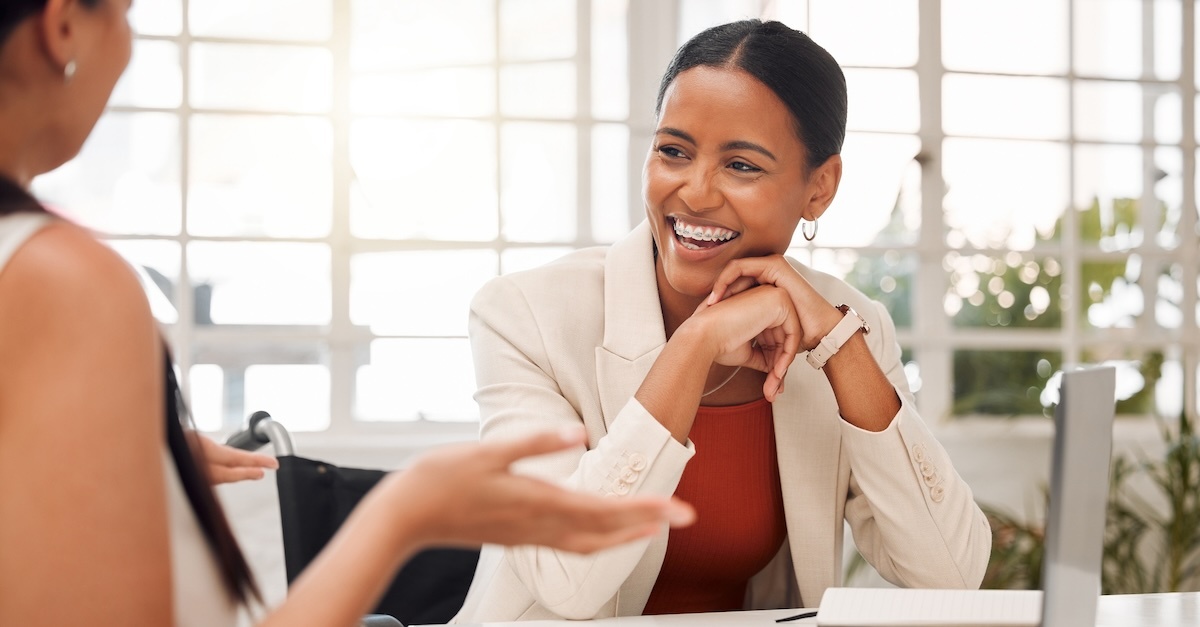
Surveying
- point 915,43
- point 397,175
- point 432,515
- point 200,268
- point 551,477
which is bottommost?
point 551,477

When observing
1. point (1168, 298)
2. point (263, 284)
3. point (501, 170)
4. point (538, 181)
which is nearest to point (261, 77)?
point (263, 284)

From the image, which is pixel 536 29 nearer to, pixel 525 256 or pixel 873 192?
pixel 525 256

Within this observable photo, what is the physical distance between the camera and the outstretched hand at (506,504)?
0.68m

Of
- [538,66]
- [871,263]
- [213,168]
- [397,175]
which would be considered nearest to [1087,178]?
[871,263]

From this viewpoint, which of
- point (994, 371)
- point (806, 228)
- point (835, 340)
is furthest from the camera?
point (994, 371)

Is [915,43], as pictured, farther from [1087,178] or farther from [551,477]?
[551,477]

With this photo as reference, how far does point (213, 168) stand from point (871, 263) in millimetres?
2335

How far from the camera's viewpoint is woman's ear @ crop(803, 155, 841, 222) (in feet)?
6.47

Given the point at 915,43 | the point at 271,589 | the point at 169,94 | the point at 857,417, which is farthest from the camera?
the point at 915,43

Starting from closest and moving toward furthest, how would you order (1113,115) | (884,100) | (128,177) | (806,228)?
(806,228) < (128,177) < (884,100) < (1113,115)

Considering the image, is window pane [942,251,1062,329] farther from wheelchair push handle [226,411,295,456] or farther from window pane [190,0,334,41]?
wheelchair push handle [226,411,295,456]

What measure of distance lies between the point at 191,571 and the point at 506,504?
0.25 m

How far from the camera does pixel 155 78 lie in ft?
10.9

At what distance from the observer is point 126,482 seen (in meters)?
0.64
